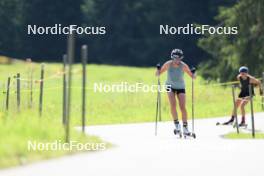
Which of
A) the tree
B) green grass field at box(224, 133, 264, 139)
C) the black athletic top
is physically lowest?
green grass field at box(224, 133, 264, 139)

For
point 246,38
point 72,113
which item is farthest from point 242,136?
point 246,38

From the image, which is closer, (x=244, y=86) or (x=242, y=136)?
(x=242, y=136)

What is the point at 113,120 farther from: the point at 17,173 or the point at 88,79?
the point at 88,79

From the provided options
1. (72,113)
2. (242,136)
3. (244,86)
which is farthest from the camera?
(72,113)

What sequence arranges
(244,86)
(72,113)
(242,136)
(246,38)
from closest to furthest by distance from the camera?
(242,136), (244,86), (72,113), (246,38)

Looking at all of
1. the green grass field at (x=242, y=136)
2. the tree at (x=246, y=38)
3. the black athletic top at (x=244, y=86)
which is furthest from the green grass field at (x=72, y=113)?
the green grass field at (x=242, y=136)

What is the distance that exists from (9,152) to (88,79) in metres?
47.0

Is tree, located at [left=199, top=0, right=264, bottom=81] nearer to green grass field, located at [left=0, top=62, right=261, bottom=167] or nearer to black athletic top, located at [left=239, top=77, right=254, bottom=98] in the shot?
green grass field, located at [left=0, top=62, right=261, bottom=167]

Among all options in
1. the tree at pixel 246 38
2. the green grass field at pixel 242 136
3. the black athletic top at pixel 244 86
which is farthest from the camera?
the tree at pixel 246 38

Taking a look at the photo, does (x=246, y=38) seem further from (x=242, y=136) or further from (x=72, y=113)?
(x=242, y=136)

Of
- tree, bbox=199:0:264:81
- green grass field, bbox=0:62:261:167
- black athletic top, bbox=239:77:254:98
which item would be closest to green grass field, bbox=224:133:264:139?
black athletic top, bbox=239:77:254:98

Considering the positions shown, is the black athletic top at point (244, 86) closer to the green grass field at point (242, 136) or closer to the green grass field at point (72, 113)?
the green grass field at point (242, 136)

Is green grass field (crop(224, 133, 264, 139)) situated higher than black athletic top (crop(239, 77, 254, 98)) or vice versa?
black athletic top (crop(239, 77, 254, 98))

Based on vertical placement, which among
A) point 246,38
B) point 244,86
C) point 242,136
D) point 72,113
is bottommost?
point 242,136
